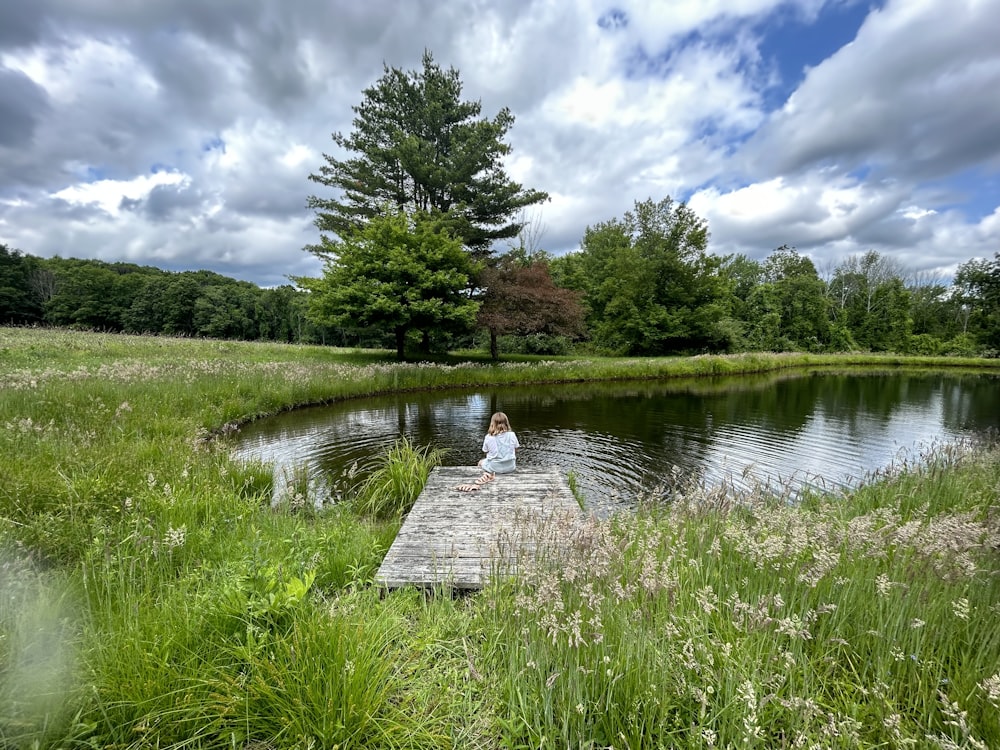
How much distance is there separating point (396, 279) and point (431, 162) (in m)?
Result: 7.73

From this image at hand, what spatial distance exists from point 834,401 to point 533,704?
22604mm

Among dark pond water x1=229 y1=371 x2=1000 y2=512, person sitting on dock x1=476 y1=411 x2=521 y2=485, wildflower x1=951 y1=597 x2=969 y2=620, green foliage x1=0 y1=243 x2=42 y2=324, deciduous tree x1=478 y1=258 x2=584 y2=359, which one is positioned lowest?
Answer: dark pond water x1=229 y1=371 x2=1000 y2=512

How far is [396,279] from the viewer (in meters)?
21.4

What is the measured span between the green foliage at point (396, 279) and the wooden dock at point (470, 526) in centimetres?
1490

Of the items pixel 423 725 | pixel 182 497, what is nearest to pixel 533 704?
pixel 423 725

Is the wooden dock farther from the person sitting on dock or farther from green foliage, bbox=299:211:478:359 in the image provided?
green foliage, bbox=299:211:478:359

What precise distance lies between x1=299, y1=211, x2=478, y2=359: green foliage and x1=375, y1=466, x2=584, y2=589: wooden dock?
14897 millimetres

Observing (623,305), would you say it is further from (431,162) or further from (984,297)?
(984,297)

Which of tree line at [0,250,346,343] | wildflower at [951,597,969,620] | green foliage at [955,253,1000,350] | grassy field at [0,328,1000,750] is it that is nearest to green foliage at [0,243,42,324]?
tree line at [0,250,346,343]

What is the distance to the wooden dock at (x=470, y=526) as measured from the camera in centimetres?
399

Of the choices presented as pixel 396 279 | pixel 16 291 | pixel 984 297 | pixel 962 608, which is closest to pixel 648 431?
pixel 962 608

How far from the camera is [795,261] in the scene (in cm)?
6128

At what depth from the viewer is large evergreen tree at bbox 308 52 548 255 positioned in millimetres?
24312

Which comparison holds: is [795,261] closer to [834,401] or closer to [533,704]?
[834,401]
